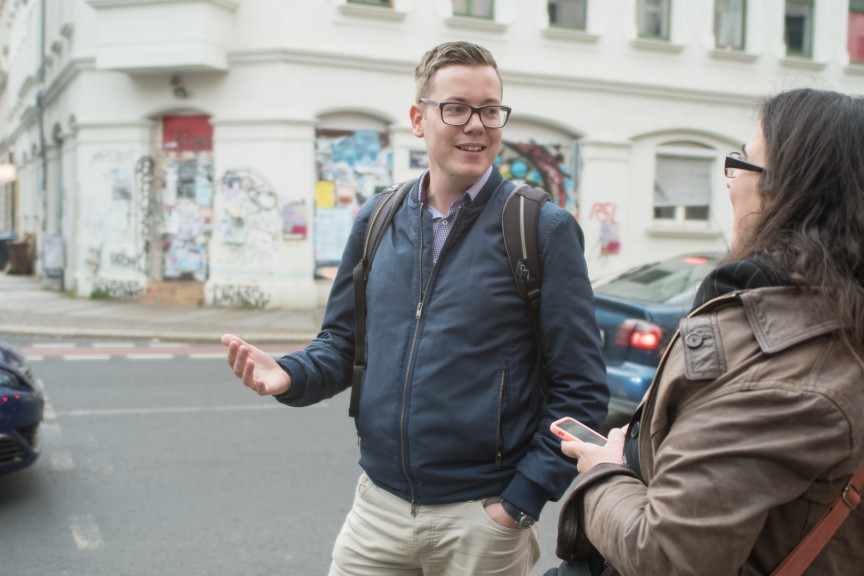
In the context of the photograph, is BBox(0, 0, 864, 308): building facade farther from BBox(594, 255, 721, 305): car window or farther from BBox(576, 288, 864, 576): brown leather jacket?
BBox(576, 288, 864, 576): brown leather jacket

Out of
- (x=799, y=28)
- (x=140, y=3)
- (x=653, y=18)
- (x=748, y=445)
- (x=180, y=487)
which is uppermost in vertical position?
(x=799, y=28)

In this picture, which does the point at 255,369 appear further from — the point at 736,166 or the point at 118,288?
the point at 118,288

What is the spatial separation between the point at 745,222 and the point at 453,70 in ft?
3.38

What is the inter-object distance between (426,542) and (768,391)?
125cm

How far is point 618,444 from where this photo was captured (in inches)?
74.9

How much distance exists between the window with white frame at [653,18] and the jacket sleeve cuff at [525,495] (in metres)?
17.9

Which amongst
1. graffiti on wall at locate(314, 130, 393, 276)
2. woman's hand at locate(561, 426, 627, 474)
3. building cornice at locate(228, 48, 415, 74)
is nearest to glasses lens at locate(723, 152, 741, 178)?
woman's hand at locate(561, 426, 627, 474)

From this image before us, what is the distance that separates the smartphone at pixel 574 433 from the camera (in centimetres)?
197

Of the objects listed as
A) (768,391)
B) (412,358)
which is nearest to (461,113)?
(412,358)

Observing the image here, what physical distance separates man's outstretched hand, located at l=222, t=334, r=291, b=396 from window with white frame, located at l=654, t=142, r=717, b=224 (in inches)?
684

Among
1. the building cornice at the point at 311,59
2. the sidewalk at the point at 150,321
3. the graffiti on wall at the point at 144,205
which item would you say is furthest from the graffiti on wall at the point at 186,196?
the building cornice at the point at 311,59

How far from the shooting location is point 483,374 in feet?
7.95

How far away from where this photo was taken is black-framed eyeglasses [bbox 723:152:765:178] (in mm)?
1781

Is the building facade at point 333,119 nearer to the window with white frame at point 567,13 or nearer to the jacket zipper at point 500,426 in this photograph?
the window with white frame at point 567,13
